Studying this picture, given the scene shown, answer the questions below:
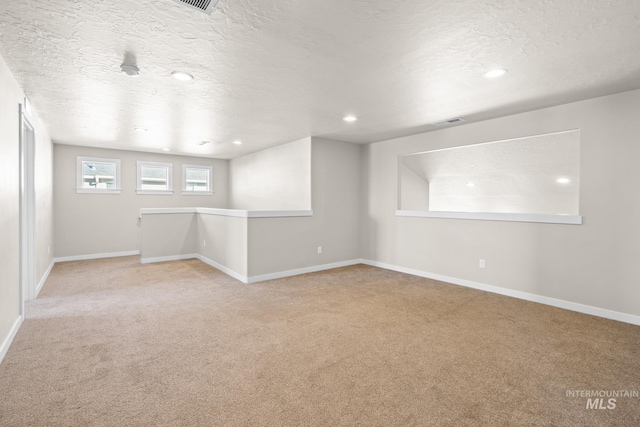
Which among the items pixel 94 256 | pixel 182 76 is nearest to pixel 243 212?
pixel 182 76

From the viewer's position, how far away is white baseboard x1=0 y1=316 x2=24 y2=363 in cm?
239

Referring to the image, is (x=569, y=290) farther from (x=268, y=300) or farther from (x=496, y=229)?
(x=268, y=300)

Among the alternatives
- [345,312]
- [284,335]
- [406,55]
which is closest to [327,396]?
[284,335]

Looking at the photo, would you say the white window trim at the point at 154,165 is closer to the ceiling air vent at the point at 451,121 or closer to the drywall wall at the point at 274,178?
the drywall wall at the point at 274,178

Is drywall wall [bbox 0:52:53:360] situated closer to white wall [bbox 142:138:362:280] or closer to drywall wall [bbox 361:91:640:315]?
white wall [bbox 142:138:362:280]

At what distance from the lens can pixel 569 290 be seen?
3.52 metres

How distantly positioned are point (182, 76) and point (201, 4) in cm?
120

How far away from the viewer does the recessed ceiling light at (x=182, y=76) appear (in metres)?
2.77

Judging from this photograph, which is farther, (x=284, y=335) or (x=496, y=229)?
(x=496, y=229)

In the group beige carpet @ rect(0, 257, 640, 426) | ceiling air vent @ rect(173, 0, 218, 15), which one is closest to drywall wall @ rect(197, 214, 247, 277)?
beige carpet @ rect(0, 257, 640, 426)

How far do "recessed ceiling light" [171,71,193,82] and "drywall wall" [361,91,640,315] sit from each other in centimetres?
359

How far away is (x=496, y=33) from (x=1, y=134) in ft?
12.5

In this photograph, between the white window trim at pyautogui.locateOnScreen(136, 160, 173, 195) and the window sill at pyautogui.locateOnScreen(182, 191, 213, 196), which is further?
the window sill at pyautogui.locateOnScreen(182, 191, 213, 196)

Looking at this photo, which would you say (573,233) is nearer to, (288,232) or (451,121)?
(451,121)
